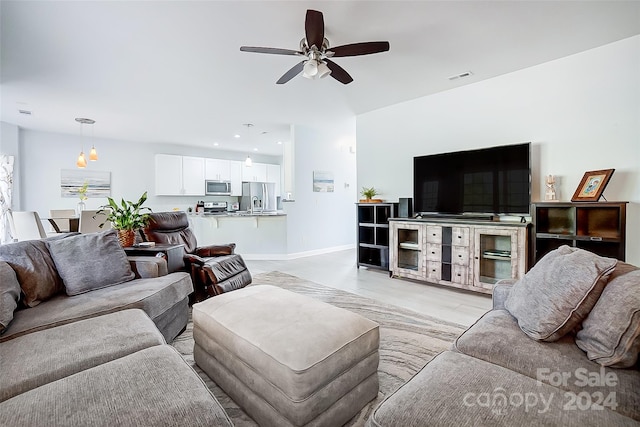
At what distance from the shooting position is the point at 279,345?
134 centimetres

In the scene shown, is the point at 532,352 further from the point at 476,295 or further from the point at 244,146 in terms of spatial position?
the point at 244,146

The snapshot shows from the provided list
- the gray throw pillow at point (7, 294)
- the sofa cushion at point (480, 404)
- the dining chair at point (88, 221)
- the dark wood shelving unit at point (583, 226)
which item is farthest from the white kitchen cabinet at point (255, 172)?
the sofa cushion at point (480, 404)

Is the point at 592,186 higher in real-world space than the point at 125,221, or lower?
higher

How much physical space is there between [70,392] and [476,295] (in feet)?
12.1

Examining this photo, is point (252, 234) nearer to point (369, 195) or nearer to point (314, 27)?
point (369, 195)

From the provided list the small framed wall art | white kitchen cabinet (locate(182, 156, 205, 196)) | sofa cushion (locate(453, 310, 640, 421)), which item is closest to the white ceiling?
the small framed wall art

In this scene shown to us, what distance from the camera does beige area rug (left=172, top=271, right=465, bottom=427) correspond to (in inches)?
63.9

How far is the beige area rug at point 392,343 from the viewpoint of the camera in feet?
5.32

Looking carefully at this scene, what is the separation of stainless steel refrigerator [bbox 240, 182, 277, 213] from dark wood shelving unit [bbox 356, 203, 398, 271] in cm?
401

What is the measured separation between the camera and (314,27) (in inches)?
84.7

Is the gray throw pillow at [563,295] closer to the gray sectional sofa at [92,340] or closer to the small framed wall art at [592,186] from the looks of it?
the gray sectional sofa at [92,340]

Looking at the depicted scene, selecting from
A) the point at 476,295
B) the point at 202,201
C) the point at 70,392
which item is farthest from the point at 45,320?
the point at 202,201

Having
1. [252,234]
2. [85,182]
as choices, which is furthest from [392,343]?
[85,182]

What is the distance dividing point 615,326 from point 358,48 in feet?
7.57
